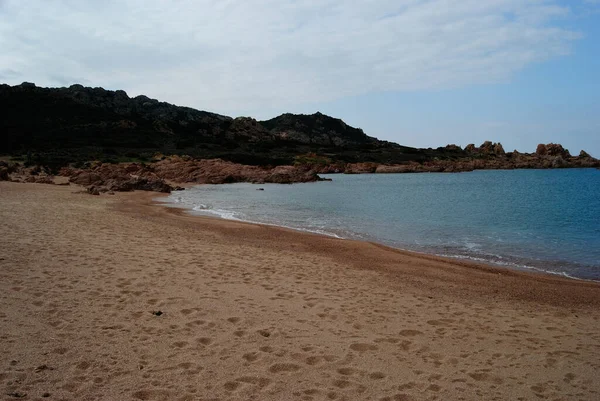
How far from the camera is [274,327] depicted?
617cm

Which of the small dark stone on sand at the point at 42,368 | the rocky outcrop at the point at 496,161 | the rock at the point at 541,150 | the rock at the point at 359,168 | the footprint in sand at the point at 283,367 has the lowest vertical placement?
the footprint in sand at the point at 283,367

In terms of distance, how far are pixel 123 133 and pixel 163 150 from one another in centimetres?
1830

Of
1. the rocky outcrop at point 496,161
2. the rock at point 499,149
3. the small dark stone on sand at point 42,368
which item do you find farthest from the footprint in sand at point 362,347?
the rock at point 499,149

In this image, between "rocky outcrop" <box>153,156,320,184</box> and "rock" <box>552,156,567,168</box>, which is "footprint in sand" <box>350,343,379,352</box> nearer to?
"rocky outcrop" <box>153,156,320,184</box>

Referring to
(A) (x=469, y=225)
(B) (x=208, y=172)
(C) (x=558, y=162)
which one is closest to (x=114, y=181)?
(B) (x=208, y=172)

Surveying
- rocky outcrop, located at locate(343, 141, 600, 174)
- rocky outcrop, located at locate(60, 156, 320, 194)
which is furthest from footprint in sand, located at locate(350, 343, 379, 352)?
rocky outcrop, located at locate(343, 141, 600, 174)

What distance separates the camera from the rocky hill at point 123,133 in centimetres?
6825

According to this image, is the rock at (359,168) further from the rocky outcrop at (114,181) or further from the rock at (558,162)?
the rock at (558,162)

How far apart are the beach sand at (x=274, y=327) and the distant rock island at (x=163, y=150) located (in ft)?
83.9

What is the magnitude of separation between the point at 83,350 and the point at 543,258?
1328 centimetres

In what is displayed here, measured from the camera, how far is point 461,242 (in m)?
16.2

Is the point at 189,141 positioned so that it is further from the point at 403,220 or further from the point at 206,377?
the point at 206,377

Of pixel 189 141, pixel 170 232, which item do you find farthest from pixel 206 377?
pixel 189 141

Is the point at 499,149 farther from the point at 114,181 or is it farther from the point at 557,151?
the point at 114,181
